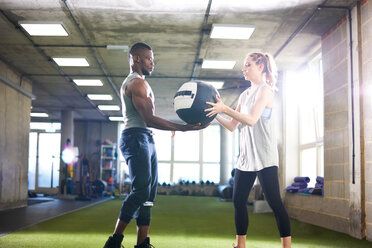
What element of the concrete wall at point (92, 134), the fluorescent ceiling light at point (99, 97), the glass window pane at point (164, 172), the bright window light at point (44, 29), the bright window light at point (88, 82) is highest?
the bright window light at point (44, 29)

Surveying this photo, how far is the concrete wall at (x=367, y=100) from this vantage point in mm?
4691

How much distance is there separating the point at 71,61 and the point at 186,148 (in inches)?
381

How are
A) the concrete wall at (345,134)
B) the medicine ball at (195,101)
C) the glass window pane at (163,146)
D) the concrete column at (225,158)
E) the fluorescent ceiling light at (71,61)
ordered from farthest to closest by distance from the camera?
the glass window pane at (163,146), the concrete column at (225,158), the fluorescent ceiling light at (71,61), the concrete wall at (345,134), the medicine ball at (195,101)

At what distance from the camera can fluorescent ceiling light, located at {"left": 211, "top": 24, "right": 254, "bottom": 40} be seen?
6363 mm

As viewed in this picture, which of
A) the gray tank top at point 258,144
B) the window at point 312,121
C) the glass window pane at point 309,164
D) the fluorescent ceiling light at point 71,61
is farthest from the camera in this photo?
the fluorescent ceiling light at point 71,61

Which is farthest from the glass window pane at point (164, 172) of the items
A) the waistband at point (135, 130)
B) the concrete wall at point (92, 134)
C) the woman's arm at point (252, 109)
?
the woman's arm at point (252, 109)

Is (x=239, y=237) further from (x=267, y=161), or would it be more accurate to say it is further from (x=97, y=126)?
(x=97, y=126)

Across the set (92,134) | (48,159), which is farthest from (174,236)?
(48,159)

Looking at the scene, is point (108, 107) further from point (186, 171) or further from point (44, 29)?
point (44, 29)

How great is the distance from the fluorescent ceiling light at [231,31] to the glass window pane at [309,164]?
8.27ft

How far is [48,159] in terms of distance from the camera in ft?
58.0

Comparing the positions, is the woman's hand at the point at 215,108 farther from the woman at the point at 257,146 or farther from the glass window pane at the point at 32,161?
the glass window pane at the point at 32,161

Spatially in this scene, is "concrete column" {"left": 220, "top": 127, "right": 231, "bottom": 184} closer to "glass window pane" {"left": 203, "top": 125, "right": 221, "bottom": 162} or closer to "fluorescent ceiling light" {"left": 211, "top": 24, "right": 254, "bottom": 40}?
"glass window pane" {"left": 203, "top": 125, "right": 221, "bottom": 162}

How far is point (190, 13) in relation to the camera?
19.3 ft
